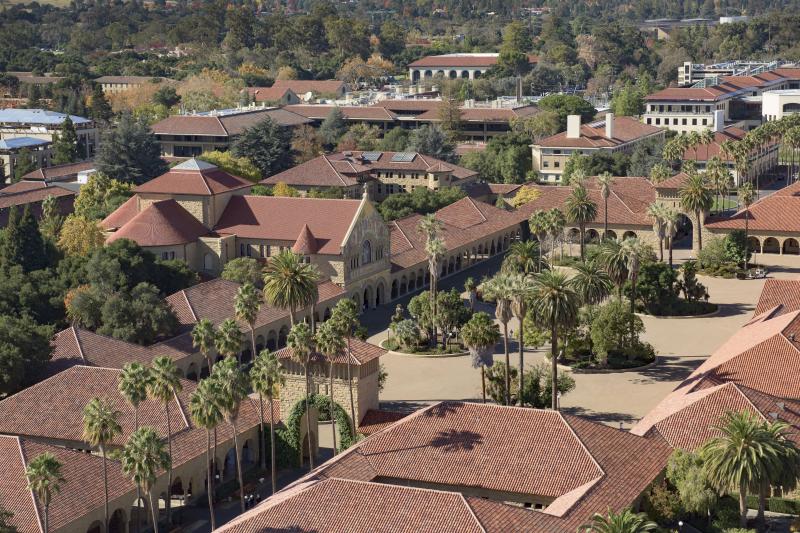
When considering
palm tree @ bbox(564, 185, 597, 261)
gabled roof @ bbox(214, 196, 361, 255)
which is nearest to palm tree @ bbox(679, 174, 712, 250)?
palm tree @ bbox(564, 185, 597, 261)

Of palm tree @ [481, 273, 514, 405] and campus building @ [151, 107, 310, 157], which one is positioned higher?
palm tree @ [481, 273, 514, 405]

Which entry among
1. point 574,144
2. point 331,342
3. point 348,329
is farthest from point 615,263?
point 574,144

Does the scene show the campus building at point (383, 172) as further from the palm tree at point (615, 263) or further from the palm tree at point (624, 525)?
the palm tree at point (624, 525)

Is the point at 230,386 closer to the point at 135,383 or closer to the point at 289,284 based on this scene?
the point at 135,383

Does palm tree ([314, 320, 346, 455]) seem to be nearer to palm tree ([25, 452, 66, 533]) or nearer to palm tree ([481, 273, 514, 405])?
palm tree ([481, 273, 514, 405])

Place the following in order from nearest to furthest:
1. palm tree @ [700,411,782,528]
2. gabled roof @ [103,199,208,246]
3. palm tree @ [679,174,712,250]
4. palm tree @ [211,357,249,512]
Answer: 1. palm tree @ [700,411,782,528]
2. palm tree @ [211,357,249,512]
3. gabled roof @ [103,199,208,246]
4. palm tree @ [679,174,712,250]

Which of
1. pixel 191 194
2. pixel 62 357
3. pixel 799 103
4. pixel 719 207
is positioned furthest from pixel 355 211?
pixel 799 103
